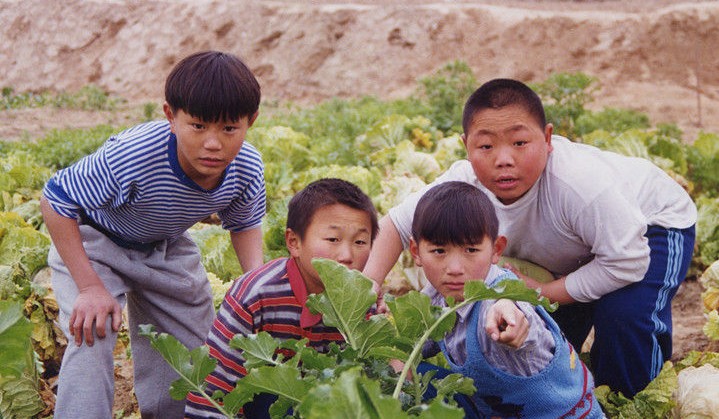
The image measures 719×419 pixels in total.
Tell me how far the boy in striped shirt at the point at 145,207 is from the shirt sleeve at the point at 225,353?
0.38 meters

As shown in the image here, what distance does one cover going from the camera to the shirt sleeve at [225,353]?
2.63 metres

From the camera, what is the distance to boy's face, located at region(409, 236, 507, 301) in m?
2.56

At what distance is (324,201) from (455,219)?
44 cm

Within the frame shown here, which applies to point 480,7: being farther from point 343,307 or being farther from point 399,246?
point 343,307

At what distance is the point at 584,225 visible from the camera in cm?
A: 311

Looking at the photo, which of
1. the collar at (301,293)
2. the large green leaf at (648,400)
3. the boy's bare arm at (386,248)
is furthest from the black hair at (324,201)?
the large green leaf at (648,400)

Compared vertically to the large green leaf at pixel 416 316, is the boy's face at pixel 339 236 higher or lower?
higher

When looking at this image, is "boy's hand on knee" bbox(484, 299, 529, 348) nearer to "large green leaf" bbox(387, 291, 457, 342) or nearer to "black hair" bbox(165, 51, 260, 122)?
"large green leaf" bbox(387, 291, 457, 342)

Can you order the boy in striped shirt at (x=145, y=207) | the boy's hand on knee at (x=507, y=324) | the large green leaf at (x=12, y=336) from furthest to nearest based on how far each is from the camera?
1. the boy in striped shirt at (x=145, y=207)
2. the boy's hand on knee at (x=507, y=324)
3. the large green leaf at (x=12, y=336)

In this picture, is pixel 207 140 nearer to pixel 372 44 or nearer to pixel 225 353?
pixel 225 353

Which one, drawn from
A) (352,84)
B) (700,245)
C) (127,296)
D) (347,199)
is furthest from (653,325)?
(352,84)

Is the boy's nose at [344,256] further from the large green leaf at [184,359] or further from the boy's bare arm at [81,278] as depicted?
the boy's bare arm at [81,278]

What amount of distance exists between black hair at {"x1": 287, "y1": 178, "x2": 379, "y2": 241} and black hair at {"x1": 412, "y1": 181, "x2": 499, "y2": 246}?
195mm

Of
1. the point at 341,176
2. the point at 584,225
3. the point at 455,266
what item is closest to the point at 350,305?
the point at 455,266
